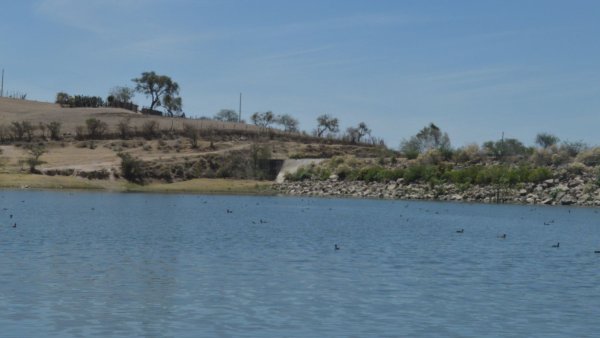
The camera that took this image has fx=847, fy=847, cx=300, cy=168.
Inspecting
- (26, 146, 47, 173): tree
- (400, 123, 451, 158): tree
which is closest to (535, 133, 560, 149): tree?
(400, 123, 451, 158): tree

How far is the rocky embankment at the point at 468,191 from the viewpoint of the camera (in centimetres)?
9019

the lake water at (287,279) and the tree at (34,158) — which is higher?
the tree at (34,158)

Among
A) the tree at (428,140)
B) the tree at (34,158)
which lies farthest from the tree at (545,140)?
the tree at (34,158)

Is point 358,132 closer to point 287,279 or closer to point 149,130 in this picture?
point 149,130

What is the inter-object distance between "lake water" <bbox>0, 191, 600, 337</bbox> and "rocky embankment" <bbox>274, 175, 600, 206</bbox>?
118 ft

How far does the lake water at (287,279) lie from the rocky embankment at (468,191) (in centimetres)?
3588

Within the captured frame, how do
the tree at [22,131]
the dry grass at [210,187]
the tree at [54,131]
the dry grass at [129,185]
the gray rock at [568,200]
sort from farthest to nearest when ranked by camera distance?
the tree at [54,131], the tree at [22,131], the dry grass at [210,187], the dry grass at [129,185], the gray rock at [568,200]

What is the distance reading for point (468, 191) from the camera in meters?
97.7

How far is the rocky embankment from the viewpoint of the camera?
90.2 meters

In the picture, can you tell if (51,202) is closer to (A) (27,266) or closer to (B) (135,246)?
(B) (135,246)

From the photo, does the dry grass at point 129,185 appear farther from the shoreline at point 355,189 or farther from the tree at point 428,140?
the tree at point 428,140

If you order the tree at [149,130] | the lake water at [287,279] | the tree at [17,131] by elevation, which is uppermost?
the tree at [149,130]

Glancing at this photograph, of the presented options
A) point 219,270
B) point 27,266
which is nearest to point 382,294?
point 219,270

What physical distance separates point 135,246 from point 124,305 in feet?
49.5
